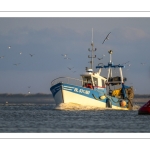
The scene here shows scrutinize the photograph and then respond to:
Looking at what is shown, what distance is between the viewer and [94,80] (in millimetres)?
64250

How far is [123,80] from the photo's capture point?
71.2 metres

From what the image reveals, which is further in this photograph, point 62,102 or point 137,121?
point 62,102

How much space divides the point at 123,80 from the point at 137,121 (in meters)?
21.5

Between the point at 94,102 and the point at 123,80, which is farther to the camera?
the point at 123,80
